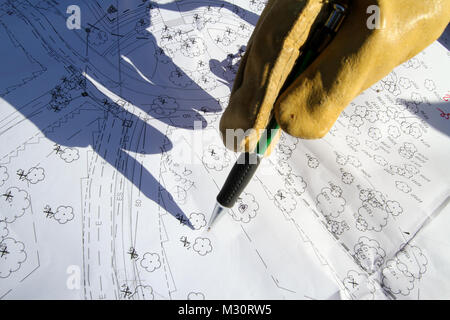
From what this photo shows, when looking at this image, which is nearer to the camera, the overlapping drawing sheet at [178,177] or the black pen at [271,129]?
the black pen at [271,129]

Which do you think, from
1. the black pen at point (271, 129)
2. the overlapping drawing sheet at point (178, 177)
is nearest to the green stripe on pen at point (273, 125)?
the black pen at point (271, 129)

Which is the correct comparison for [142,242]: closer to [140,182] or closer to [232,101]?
[140,182]

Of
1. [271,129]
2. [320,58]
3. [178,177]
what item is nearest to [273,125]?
[271,129]

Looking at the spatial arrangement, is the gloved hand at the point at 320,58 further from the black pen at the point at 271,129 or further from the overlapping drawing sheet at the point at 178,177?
the overlapping drawing sheet at the point at 178,177

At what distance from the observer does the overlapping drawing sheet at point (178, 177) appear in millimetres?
543

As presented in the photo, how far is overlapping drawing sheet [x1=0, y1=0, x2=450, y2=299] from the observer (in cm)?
54

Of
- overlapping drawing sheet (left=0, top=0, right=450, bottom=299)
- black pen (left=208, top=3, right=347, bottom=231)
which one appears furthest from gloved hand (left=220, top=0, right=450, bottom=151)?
overlapping drawing sheet (left=0, top=0, right=450, bottom=299)

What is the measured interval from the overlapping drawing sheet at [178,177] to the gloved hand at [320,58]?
23 centimetres

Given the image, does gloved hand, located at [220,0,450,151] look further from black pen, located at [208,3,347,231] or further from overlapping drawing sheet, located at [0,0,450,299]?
overlapping drawing sheet, located at [0,0,450,299]

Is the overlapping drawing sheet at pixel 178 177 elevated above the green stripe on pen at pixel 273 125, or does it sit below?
below

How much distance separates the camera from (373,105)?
2.43 feet

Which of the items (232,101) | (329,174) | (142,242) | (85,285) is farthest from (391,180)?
(85,285)

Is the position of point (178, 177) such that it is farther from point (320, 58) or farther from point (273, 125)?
point (320, 58)
